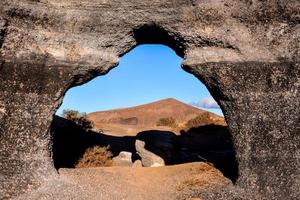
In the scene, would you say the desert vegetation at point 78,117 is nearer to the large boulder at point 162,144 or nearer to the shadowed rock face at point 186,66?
the large boulder at point 162,144

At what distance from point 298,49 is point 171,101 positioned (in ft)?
123

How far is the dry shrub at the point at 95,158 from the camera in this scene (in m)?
13.9

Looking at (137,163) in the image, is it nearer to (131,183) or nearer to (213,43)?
(131,183)

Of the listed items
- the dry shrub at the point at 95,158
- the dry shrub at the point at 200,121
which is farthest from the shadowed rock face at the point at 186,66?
the dry shrub at the point at 200,121

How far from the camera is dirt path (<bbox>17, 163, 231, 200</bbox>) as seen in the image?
966cm

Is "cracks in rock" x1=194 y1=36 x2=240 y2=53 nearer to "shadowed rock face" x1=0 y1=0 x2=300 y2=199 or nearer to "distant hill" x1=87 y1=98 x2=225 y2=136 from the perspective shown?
"shadowed rock face" x1=0 y1=0 x2=300 y2=199

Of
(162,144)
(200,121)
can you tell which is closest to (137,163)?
(162,144)

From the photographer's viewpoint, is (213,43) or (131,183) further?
(131,183)

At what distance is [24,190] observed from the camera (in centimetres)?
925

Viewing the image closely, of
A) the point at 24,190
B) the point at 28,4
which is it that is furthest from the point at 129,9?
the point at 24,190

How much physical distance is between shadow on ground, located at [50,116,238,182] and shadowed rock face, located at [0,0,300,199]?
2227 millimetres

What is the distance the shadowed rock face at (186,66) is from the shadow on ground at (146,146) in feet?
7.31

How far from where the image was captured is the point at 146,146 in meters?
15.2

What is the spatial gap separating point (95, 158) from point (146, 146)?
192 centimetres
